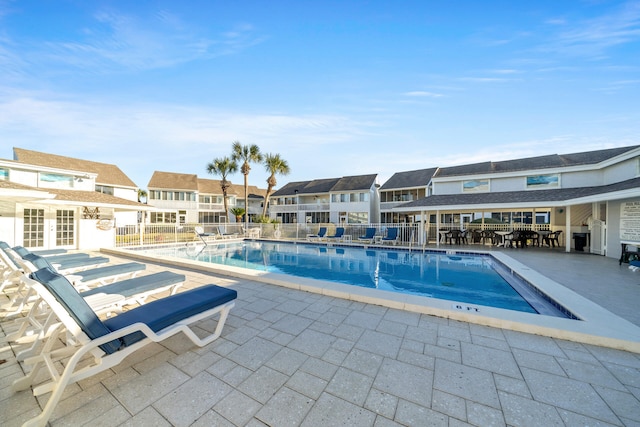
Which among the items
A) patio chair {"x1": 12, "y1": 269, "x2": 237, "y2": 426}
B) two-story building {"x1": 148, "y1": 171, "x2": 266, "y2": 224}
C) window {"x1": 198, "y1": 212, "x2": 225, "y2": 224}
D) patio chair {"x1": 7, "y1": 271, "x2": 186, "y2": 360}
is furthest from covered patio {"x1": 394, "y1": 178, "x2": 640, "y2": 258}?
window {"x1": 198, "y1": 212, "x2": 225, "y2": 224}

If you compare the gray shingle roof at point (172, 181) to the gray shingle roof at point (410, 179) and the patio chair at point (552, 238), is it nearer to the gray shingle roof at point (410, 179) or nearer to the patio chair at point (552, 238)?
the gray shingle roof at point (410, 179)

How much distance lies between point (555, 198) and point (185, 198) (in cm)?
3258

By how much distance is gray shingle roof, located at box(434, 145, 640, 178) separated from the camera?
46.2ft

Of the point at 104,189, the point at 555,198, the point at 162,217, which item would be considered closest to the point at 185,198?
the point at 162,217

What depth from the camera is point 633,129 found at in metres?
11.1

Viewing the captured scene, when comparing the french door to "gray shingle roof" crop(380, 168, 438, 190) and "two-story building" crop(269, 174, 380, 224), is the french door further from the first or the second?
"gray shingle roof" crop(380, 168, 438, 190)

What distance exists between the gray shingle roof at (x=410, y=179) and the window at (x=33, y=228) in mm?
23753

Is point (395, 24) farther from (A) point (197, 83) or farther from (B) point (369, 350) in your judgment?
(B) point (369, 350)

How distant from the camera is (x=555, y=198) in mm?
11992

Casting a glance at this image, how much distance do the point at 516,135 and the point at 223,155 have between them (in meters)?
23.7

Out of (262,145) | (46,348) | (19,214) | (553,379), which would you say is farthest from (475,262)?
→ (262,145)

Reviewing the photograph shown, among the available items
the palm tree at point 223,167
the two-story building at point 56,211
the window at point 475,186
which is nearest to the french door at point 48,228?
the two-story building at point 56,211

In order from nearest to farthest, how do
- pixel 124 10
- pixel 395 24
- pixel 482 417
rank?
1. pixel 482 417
2. pixel 124 10
3. pixel 395 24

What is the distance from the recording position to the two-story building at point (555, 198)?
9414mm
